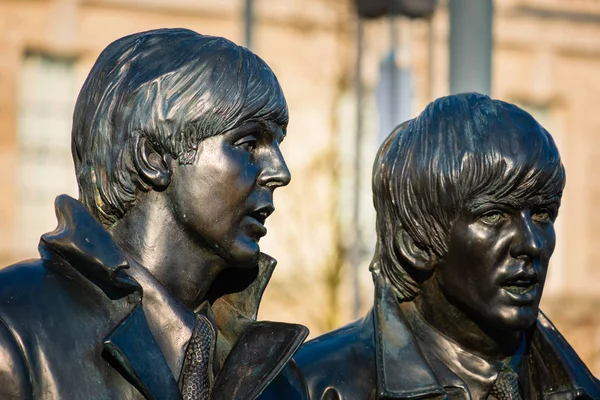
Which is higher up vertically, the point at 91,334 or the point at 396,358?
the point at 91,334

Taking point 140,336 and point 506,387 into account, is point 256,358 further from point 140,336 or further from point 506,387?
point 506,387

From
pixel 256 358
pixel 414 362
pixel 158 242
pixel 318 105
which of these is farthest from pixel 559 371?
pixel 318 105

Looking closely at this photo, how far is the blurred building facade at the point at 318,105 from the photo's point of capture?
781 inches

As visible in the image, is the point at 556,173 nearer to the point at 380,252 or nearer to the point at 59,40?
the point at 380,252

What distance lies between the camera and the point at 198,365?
17.2ft

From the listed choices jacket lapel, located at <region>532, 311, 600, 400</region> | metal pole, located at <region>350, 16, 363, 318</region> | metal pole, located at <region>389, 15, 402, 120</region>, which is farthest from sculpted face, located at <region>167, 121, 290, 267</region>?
metal pole, located at <region>350, 16, 363, 318</region>

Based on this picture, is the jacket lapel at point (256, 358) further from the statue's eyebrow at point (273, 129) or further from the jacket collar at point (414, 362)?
the jacket collar at point (414, 362)

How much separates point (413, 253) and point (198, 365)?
1.17m

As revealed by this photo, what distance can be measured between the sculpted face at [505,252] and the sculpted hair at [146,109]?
970 mm

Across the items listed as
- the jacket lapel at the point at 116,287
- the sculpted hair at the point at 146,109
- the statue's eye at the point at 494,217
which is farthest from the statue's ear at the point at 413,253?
the jacket lapel at the point at 116,287

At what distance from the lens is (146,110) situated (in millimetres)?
5246

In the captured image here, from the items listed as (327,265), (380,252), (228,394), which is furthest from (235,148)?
(327,265)

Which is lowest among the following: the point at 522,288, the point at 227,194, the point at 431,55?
the point at 431,55

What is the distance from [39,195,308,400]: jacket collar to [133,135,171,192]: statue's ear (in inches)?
7.6
